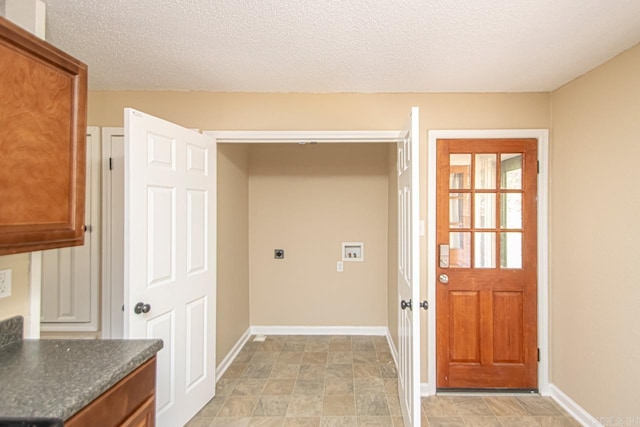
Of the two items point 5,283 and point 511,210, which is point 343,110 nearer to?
point 511,210

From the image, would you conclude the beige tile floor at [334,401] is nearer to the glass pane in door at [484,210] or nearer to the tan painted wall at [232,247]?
the tan painted wall at [232,247]

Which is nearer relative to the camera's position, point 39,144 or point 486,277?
point 39,144

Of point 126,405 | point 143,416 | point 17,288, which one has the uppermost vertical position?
point 17,288

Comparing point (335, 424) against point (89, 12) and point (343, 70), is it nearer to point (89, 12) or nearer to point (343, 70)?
point (343, 70)

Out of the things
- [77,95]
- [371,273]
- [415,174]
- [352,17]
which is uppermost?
[352,17]

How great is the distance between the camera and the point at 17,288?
139 centimetres

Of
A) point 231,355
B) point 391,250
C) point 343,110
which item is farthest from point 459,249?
point 231,355

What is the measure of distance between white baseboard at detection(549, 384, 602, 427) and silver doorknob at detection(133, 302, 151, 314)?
9.51 feet

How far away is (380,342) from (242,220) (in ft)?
6.91

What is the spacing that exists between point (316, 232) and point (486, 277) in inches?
77.1

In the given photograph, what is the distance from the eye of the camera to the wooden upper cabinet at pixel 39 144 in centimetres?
108

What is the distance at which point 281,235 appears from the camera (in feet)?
12.8

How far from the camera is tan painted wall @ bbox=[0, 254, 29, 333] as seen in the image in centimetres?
135

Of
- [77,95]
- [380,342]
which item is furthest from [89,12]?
[380,342]
